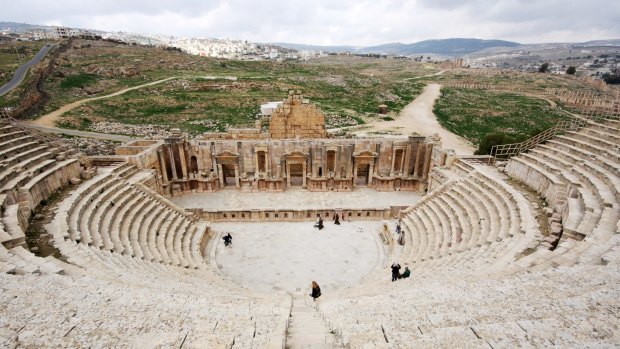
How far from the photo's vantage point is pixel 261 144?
2383 cm

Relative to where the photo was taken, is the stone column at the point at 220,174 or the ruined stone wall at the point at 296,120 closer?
the stone column at the point at 220,174

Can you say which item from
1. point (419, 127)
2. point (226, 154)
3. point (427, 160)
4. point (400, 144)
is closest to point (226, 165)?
point (226, 154)

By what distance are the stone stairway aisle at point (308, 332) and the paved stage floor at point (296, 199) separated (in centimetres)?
1296

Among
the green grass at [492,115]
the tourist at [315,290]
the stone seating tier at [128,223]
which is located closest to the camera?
the tourist at [315,290]

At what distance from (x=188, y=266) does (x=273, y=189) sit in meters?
10.6

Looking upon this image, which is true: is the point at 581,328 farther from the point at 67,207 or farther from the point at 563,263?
the point at 67,207

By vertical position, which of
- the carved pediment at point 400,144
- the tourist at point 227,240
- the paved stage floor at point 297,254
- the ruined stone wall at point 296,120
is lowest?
the paved stage floor at point 297,254

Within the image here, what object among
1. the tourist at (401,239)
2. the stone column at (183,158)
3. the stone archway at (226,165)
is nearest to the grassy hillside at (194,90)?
the stone column at (183,158)

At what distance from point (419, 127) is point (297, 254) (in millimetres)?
32599

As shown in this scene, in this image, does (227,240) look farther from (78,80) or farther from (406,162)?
(78,80)

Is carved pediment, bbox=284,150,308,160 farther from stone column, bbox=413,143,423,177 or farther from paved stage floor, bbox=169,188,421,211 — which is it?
stone column, bbox=413,143,423,177

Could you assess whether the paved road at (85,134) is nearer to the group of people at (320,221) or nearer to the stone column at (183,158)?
the stone column at (183,158)

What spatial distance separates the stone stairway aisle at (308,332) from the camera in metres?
6.77

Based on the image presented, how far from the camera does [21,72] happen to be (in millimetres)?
51344
